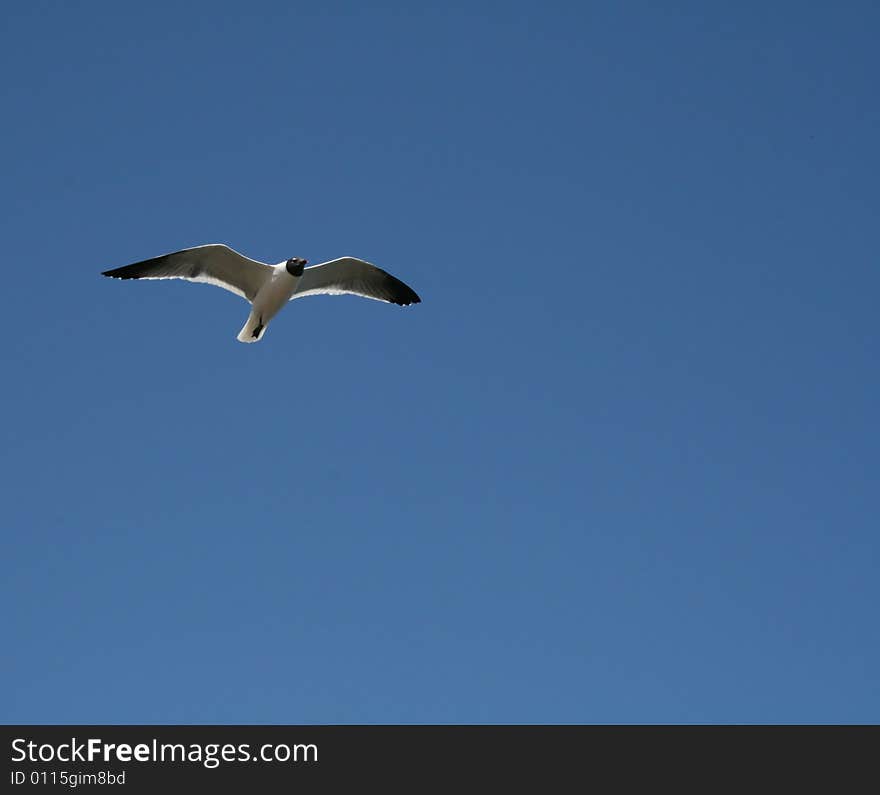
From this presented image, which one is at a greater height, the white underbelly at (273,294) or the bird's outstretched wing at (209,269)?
the bird's outstretched wing at (209,269)

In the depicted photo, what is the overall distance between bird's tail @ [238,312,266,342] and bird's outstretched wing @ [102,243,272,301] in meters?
0.57

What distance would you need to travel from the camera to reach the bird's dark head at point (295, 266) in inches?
806

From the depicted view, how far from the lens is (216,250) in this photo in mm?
20234

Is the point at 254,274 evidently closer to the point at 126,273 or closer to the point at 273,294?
the point at 273,294

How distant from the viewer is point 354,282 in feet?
72.5

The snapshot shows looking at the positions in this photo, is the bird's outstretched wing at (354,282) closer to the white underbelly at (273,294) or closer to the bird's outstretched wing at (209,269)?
the white underbelly at (273,294)

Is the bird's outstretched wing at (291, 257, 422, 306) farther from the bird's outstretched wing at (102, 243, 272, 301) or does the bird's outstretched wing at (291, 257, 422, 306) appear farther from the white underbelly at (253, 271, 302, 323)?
the bird's outstretched wing at (102, 243, 272, 301)

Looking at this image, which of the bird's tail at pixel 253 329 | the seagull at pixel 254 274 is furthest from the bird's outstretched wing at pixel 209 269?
the bird's tail at pixel 253 329

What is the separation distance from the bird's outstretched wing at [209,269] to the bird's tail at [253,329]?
1.87 feet

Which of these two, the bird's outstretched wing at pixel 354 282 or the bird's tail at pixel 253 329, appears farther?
the bird's outstretched wing at pixel 354 282
